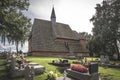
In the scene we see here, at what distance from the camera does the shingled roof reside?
37.3 metres

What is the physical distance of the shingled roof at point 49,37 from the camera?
37.3m

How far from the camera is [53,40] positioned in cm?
4081

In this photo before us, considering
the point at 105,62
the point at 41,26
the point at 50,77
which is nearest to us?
the point at 50,77

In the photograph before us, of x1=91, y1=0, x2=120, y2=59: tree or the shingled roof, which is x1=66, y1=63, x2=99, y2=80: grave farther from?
the shingled roof

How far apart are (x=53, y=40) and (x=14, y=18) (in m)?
20.6

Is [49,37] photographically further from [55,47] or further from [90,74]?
[90,74]

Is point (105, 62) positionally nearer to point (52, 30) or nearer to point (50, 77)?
point (50, 77)

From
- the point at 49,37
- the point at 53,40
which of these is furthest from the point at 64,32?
the point at 49,37

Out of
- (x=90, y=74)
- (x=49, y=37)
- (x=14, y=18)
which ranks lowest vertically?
(x=90, y=74)

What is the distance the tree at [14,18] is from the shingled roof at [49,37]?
46.7 feet

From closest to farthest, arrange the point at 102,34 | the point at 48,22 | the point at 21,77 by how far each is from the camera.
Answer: the point at 21,77 → the point at 102,34 → the point at 48,22

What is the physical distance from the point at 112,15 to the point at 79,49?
1480cm

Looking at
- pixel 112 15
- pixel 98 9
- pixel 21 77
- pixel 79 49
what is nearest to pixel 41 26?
pixel 79 49

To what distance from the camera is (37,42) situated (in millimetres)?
37000
